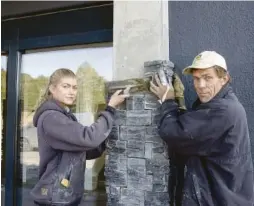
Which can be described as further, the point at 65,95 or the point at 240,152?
the point at 65,95

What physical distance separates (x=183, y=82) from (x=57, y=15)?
2127mm

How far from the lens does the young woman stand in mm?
2973

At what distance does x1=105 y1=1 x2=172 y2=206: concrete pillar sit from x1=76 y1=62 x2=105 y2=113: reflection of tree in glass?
1.36 m

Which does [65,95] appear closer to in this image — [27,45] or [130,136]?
[130,136]

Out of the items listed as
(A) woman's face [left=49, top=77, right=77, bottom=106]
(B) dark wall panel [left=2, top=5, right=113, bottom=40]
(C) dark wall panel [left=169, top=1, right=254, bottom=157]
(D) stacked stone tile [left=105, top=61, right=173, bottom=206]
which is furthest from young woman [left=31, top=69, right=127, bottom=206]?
(B) dark wall panel [left=2, top=5, right=113, bottom=40]

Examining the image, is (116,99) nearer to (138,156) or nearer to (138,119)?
(138,119)

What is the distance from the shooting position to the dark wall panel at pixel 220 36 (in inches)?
123

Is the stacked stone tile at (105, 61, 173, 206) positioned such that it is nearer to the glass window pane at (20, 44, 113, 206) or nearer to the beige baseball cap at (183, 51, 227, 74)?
the beige baseball cap at (183, 51, 227, 74)

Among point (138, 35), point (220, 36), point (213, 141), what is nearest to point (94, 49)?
point (138, 35)

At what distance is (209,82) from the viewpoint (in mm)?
2730

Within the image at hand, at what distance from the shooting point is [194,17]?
3289 mm

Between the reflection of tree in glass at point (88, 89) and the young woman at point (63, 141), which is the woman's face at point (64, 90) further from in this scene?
the reflection of tree in glass at point (88, 89)

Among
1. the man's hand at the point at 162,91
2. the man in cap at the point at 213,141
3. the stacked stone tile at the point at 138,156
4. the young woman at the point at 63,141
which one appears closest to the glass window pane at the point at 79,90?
the stacked stone tile at the point at 138,156

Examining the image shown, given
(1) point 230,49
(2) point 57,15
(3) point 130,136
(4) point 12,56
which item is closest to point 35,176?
(4) point 12,56
